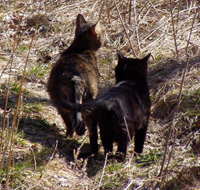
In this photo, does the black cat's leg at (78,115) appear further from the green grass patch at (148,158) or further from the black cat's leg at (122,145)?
the green grass patch at (148,158)

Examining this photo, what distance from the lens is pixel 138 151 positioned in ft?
13.7

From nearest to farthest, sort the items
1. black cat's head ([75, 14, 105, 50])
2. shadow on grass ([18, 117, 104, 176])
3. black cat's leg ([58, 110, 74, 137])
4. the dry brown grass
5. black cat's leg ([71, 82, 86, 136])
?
1. the dry brown grass
2. black cat's leg ([71, 82, 86, 136])
3. shadow on grass ([18, 117, 104, 176])
4. black cat's leg ([58, 110, 74, 137])
5. black cat's head ([75, 14, 105, 50])

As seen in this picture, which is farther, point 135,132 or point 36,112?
point 36,112

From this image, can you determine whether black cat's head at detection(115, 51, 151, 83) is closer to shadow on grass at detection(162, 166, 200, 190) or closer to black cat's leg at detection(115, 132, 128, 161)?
black cat's leg at detection(115, 132, 128, 161)

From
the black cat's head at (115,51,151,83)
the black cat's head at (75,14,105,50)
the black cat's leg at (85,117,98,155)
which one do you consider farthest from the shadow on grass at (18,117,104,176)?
the black cat's head at (75,14,105,50)

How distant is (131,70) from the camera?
436cm

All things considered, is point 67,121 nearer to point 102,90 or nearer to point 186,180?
point 102,90

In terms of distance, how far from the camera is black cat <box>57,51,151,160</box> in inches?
139

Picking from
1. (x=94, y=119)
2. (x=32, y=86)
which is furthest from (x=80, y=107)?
(x=32, y=86)

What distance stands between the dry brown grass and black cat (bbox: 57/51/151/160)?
0.27 m

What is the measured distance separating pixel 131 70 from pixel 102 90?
5.21 feet

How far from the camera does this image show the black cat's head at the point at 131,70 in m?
4.30

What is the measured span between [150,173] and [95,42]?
7.41ft

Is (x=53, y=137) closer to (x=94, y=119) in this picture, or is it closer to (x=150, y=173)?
(x=94, y=119)
